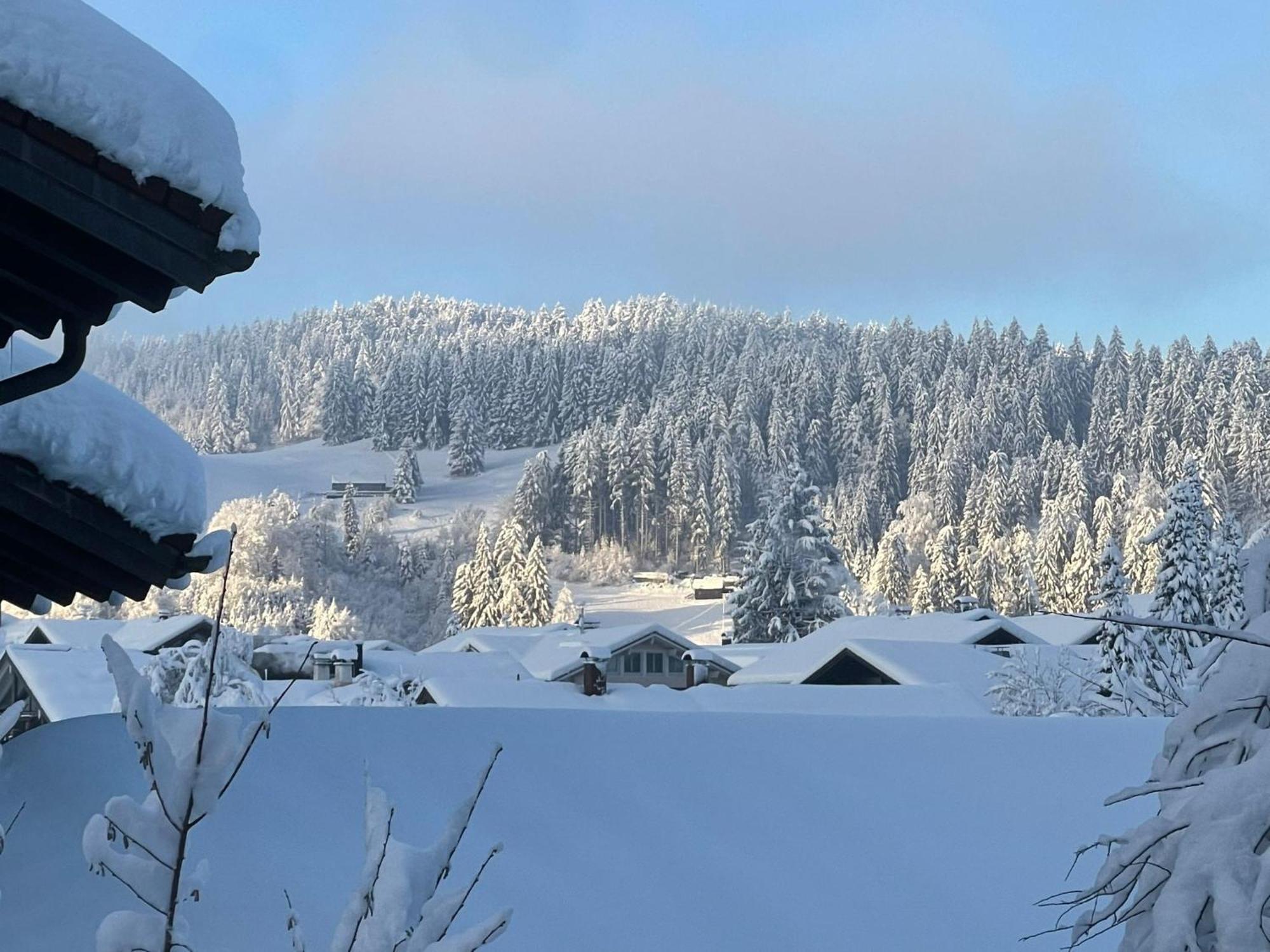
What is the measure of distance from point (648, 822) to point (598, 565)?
9114 centimetres

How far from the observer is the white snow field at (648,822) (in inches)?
182

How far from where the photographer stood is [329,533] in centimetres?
9638

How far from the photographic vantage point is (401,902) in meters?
1.73

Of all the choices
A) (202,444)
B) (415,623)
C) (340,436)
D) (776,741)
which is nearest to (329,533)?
(415,623)

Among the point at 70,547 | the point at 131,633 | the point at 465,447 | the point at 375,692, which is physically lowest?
the point at 375,692

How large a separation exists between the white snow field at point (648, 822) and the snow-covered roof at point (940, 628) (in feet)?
107

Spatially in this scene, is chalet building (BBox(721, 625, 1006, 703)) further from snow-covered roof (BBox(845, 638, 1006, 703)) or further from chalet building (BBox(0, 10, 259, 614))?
chalet building (BBox(0, 10, 259, 614))

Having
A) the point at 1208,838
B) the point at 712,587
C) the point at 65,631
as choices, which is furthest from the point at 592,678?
the point at 712,587

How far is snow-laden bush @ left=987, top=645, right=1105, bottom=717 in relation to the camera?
26.2 m

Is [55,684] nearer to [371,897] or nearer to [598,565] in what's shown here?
[371,897]

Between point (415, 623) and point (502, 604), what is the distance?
11.7m

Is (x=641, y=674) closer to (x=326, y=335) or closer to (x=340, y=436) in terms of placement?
(x=340, y=436)

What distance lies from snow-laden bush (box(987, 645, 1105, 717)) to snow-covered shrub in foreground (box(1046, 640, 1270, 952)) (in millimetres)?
23027

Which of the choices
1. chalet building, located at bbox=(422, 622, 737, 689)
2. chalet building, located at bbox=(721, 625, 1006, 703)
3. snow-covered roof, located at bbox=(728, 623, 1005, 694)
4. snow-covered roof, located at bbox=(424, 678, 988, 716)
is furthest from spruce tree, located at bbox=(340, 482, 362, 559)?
snow-covered roof, located at bbox=(424, 678, 988, 716)
